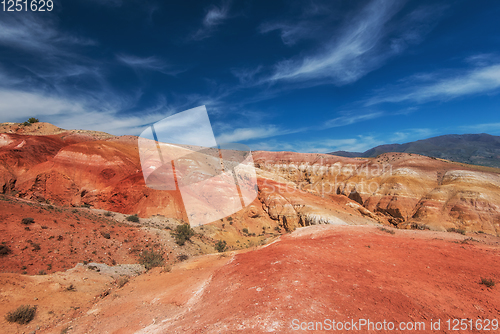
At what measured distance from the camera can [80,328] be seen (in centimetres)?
638

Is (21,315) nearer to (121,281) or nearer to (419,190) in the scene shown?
(121,281)

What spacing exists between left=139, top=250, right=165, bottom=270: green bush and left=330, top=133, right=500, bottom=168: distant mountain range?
476 feet

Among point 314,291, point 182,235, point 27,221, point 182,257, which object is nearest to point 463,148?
point 182,235

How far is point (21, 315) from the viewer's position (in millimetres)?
6309

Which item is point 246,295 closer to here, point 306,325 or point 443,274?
point 306,325

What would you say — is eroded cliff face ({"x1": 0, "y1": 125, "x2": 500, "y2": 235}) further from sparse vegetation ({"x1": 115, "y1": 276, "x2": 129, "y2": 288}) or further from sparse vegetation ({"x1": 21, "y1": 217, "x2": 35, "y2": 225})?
sparse vegetation ({"x1": 115, "y1": 276, "x2": 129, "y2": 288})

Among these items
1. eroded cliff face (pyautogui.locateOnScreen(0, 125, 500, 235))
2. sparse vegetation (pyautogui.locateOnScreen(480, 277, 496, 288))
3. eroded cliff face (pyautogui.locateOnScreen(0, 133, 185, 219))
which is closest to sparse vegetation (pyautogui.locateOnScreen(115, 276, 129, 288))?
eroded cliff face (pyautogui.locateOnScreen(0, 133, 185, 219))

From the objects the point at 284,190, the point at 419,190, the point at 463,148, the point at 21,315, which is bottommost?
the point at 419,190

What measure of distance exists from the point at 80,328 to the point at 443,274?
11766mm

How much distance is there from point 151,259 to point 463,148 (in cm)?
19092

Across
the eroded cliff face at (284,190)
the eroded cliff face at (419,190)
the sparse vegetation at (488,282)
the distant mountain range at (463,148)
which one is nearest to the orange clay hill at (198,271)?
the sparse vegetation at (488,282)

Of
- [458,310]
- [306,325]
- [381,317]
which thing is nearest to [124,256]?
[306,325]

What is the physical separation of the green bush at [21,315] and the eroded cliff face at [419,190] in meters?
36.8

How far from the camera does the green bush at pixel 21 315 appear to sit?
6.21 metres
